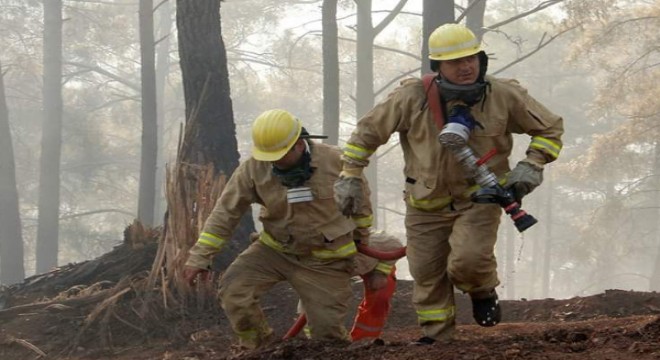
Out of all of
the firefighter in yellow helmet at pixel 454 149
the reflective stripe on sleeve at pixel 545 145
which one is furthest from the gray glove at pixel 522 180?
the reflective stripe on sleeve at pixel 545 145

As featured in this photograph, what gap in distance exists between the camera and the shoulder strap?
16.8 ft

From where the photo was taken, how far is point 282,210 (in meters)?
5.89

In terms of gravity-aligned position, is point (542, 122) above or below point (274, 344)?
above

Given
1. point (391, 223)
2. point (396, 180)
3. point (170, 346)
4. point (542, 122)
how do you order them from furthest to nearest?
1. point (391, 223)
2. point (396, 180)
3. point (170, 346)
4. point (542, 122)

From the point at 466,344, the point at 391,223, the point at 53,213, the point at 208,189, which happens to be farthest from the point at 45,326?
the point at 391,223

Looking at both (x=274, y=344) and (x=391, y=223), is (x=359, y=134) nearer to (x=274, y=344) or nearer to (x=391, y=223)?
(x=274, y=344)

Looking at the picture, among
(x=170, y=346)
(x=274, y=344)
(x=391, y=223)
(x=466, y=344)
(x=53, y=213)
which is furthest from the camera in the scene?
(x=391, y=223)

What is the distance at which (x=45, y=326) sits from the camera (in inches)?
326

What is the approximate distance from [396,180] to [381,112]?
113 ft

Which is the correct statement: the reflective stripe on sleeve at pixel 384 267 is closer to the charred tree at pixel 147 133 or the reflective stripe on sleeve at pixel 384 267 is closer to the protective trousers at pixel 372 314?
the protective trousers at pixel 372 314

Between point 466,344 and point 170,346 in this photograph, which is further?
point 170,346

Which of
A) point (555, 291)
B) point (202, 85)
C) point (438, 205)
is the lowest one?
point (555, 291)

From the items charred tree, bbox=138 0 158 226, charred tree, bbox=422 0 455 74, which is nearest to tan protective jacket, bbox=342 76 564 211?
charred tree, bbox=422 0 455 74

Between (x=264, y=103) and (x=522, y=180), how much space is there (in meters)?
32.0
